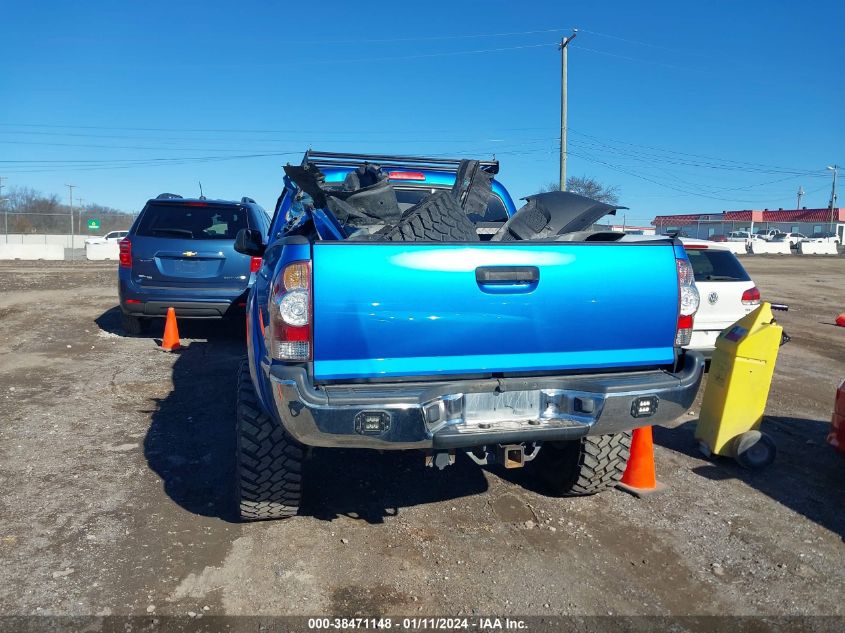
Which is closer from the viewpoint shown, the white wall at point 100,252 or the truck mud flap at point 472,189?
the truck mud flap at point 472,189

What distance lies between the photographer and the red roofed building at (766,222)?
7019 centimetres

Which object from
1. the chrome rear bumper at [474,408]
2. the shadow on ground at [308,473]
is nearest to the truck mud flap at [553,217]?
the chrome rear bumper at [474,408]

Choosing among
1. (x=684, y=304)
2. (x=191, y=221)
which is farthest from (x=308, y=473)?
(x=191, y=221)

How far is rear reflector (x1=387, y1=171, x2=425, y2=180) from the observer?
524 centimetres

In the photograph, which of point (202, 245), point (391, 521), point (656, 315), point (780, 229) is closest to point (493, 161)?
point (656, 315)

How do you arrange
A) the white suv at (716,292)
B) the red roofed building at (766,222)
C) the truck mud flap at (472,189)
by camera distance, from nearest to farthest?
the truck mud flap at (472,189), the white suv at (716,292), the red roofed building at (766,222)

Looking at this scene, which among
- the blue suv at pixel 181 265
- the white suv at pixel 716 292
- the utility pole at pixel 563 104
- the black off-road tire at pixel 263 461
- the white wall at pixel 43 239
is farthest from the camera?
the white wall at pixel 43 239

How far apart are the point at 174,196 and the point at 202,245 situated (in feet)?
3.86

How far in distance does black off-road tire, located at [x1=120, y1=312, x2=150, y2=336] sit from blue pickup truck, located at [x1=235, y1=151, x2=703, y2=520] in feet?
20.1

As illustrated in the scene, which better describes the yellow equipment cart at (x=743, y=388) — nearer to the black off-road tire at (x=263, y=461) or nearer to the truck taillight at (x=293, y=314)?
the black off-road tire at (x=263, y=461)

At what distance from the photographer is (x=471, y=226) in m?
3.51

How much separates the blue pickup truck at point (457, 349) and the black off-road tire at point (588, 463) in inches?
21.8

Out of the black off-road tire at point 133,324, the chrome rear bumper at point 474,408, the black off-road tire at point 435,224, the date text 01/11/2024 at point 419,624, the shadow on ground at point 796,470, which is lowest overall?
the date text 01/11/2024 at point 419,624

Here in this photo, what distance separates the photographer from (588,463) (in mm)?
3889
